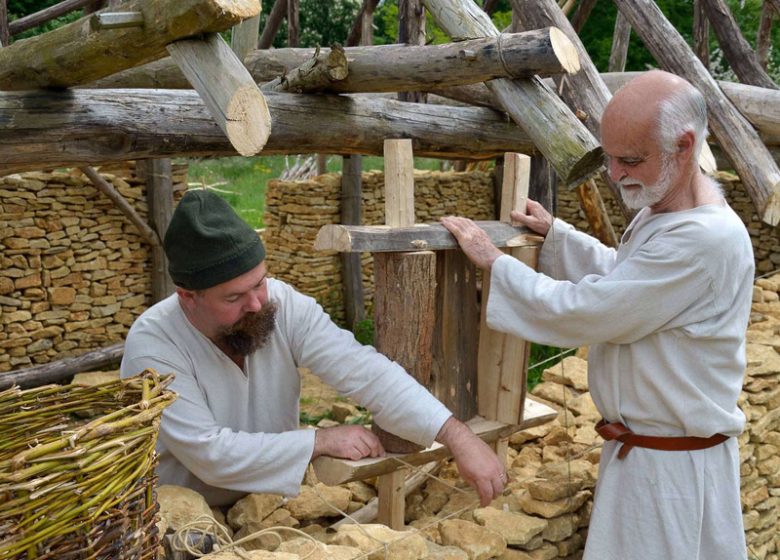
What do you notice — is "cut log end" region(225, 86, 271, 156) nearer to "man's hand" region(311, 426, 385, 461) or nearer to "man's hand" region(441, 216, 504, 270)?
"man's hand" region(441, 216, 504, 270)

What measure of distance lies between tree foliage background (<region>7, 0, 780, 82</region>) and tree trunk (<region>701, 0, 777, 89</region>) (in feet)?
26.4

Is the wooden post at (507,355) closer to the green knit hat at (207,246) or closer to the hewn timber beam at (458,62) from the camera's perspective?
the hewn timber beam at (458,62)

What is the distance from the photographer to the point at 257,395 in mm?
3301

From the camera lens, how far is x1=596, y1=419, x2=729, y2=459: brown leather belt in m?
2.95

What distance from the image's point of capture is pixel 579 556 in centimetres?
393

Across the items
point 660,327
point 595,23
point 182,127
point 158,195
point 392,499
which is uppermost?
point 595,23

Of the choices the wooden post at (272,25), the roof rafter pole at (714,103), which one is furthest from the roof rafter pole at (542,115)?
the wooden post at (272,25)

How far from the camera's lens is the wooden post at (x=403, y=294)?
10.4ft

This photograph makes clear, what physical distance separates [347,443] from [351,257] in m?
7.19

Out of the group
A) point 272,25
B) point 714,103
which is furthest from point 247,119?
point 272,25

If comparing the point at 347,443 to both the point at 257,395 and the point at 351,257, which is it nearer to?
the point at 257,395

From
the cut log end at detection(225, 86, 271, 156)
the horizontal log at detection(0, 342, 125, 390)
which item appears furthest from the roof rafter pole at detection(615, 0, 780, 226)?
the horizontal log at detection(0, 342, 125, 390)

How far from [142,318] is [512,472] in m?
1.99

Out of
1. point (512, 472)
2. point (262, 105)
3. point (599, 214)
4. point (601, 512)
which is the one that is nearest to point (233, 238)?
point (262, 105)
